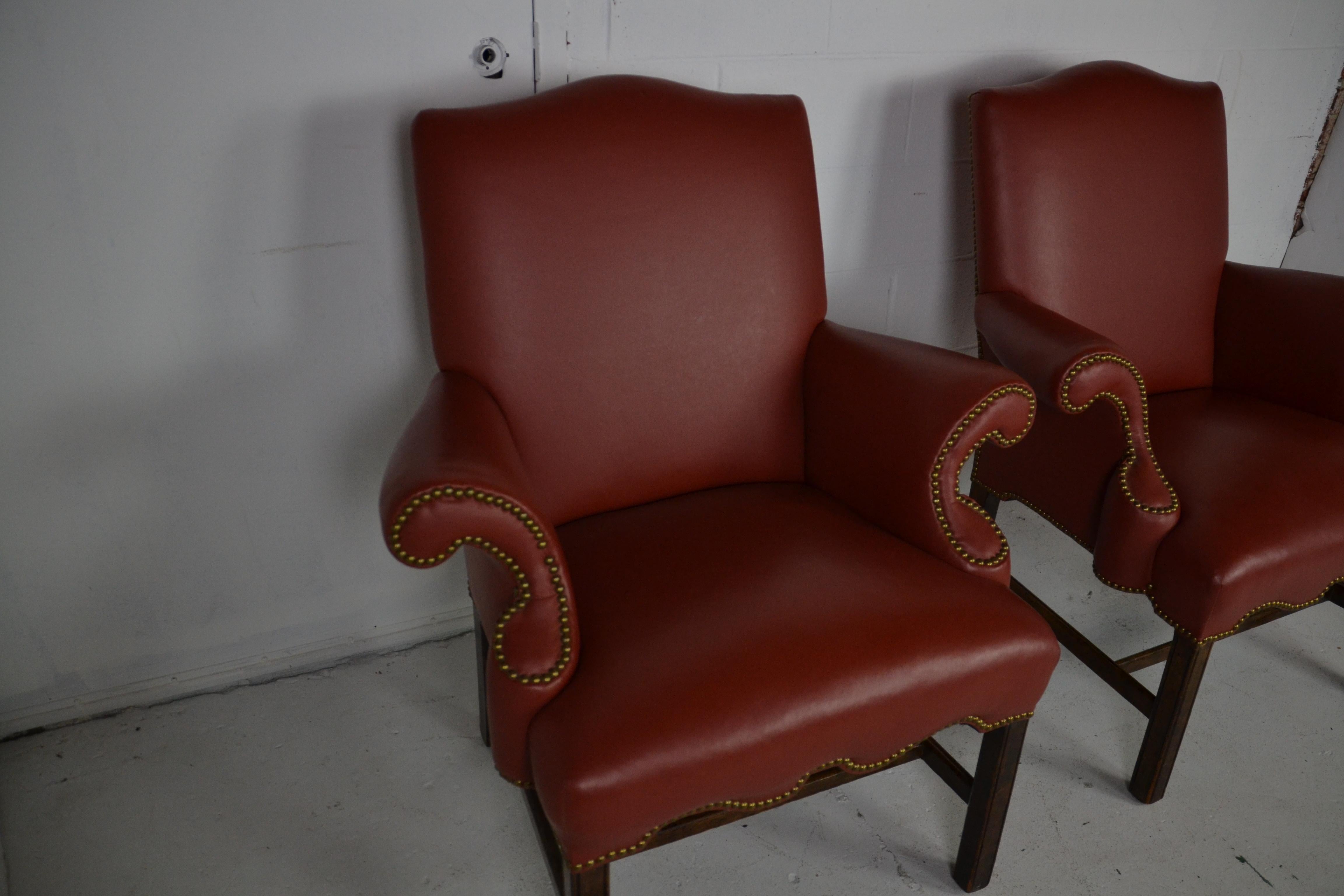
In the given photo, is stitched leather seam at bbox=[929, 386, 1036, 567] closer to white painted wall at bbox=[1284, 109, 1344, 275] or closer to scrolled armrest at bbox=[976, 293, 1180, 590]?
scrolled armrest at bbox=[976, 293, 1180, 590]

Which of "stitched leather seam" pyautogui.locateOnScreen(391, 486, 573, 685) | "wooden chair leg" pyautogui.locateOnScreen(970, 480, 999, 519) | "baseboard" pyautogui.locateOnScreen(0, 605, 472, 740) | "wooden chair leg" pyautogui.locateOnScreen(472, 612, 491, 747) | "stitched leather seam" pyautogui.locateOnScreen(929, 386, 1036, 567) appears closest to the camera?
"stitched leather seam" pyautogui.locateOnScreen(391, 486, 573, 685)

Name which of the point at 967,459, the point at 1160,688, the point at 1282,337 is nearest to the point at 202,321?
the point at 967,459

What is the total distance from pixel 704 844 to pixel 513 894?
278 millimetres

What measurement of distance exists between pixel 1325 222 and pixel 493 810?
232 centimetres

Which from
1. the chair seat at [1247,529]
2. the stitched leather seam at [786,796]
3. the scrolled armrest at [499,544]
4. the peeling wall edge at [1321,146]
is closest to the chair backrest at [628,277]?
the scrolled armrest at [499,544]

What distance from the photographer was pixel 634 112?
1208 mm

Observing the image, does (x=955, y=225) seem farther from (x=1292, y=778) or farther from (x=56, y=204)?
(x=56, y=204)

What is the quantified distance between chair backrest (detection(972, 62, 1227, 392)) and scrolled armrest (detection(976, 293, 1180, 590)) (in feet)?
0.78

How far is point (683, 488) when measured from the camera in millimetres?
1286

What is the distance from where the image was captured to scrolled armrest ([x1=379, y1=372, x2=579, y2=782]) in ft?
2.62

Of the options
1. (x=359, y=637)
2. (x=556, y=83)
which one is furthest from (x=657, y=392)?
(x=359, y=637)

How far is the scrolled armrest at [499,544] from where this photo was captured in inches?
31.5

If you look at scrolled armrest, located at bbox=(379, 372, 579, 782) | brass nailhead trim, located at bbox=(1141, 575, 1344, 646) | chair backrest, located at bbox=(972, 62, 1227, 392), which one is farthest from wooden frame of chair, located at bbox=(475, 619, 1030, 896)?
chair backrest, located at bbox=(972, 62, 1227, 392)

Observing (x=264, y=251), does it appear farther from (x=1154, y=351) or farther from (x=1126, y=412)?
(x=1154, y=351)
